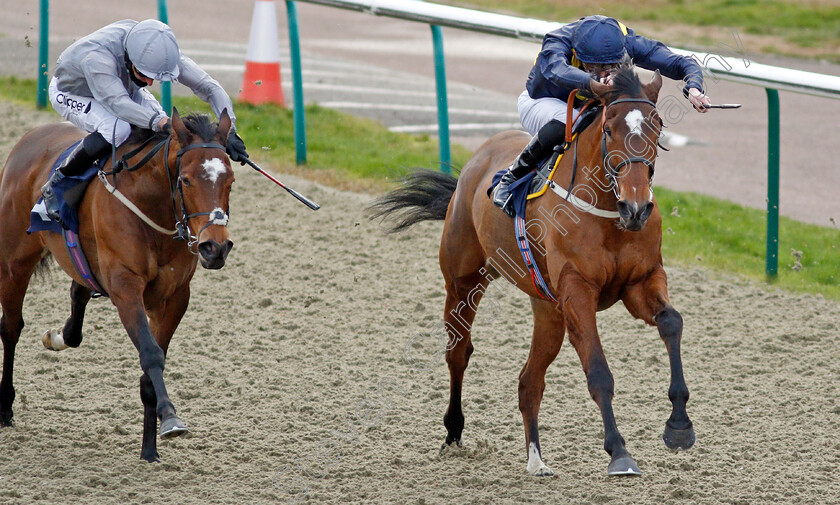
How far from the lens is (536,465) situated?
496cm

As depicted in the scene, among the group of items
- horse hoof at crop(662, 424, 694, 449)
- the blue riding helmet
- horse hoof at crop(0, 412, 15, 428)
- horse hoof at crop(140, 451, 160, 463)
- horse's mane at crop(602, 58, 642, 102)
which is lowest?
horse hoof at crop(0, 412, 15, 428)

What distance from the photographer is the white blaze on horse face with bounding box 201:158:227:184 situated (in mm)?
4500

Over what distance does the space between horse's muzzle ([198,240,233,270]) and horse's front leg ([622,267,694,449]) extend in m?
1.68

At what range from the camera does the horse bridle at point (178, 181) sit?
4.46 meters

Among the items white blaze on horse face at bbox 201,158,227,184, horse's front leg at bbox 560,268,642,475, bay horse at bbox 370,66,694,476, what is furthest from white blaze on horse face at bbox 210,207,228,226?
horse's front leg at bbox 560,268,642,475

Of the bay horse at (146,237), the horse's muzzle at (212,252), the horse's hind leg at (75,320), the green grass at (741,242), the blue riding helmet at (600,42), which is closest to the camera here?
the horse's muzzle at (212,252)

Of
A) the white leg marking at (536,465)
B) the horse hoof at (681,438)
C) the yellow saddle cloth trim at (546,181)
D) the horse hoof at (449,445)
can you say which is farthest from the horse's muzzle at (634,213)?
the horse hoof at (449,445)

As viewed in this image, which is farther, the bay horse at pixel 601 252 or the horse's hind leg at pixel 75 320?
the horse's hind leg at pixel 75 320

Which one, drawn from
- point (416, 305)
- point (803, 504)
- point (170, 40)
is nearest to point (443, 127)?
point (416, 305)

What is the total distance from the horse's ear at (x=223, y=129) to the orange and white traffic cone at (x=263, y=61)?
570cm

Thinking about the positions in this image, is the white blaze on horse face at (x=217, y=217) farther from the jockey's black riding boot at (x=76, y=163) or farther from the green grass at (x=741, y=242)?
the green grass at (x=741, y=242)

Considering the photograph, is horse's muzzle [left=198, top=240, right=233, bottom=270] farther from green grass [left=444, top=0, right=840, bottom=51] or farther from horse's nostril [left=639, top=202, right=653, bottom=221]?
green grass [left=444, top=0, right=840, bottom=51]

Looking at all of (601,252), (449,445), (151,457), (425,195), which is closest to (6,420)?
(151,457)

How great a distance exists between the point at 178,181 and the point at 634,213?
195cm
